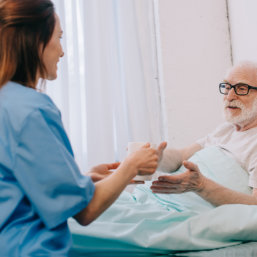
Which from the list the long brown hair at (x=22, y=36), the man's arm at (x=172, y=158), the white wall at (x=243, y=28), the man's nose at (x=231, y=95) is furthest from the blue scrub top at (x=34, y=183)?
the white wall at (x=243, y=28)

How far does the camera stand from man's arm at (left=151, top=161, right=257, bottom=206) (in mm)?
1193

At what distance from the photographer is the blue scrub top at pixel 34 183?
2.40ft

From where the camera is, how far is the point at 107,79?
2.33m

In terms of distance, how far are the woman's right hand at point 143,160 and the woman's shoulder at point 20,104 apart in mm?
235

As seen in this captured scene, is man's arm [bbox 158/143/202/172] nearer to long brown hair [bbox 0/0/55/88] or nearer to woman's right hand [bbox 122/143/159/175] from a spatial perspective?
woman's right hand [bbox 122/143/159/175]

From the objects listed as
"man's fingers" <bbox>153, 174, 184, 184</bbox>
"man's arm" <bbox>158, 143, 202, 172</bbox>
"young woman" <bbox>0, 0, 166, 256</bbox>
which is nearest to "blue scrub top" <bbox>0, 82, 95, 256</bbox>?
"young woman" <bbox>0, 0, 166, 256</bbox>

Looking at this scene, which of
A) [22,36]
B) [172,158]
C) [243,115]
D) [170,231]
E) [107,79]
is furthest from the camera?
[107,79]

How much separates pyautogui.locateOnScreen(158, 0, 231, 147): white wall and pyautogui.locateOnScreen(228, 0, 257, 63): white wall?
8 centimetres

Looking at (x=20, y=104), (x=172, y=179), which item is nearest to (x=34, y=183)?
(x=20, y=104)

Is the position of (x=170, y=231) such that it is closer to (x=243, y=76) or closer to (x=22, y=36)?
(x=22, y=36)

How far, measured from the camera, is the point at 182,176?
3.88ft

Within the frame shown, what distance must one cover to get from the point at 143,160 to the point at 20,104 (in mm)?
359

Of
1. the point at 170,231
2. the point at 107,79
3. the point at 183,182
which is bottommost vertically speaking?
the point at 170,231

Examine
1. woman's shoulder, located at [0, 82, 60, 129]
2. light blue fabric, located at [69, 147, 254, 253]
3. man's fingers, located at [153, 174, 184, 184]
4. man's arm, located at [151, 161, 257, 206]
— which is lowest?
light blue fabric, located at [69, 147, 254, 253]
